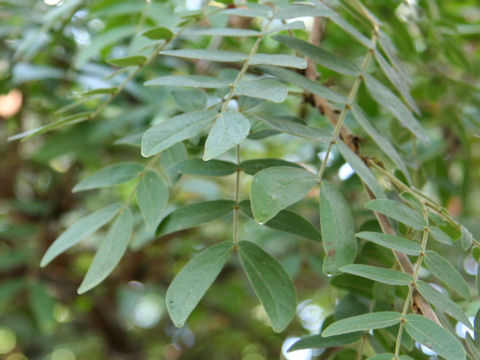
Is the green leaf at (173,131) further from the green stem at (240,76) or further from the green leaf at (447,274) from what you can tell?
the green leaf at (447,274)

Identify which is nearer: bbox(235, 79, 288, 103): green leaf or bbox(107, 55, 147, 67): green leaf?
bbox(235, 79, 288, 103): green leaf

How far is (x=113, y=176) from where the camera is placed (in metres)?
0.73

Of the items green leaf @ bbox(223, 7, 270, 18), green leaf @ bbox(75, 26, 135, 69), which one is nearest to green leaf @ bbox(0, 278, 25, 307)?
green leaf @ bbox(75, 26, 135, 69)

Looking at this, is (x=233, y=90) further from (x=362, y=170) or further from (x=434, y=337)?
(x=434, y=337)

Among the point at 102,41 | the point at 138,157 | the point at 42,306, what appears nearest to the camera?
the point at 102,41

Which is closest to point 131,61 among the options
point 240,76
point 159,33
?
point 159,33

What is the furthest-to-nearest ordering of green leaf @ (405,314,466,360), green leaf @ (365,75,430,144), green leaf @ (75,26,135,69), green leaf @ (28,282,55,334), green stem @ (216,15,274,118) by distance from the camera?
green leaf @ (28,282,55,334)
green leaf @ (75,26,135,69)
green leaf @ (365,75,430,144)
green stem @ (216,15,274,118)
green leaf @ (405,314,466,360)

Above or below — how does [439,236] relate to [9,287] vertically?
above

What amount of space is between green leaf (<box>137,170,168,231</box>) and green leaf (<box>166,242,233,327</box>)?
0.06 metres

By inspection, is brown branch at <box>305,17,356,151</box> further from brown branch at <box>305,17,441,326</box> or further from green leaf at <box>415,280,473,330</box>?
green leaf at <box>415,280,473,330</box>

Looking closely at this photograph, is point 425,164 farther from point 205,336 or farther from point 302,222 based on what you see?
point 205,336

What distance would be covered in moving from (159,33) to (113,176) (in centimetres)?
18

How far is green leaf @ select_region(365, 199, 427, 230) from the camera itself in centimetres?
54

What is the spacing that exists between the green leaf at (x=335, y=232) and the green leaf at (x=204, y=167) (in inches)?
5.9
